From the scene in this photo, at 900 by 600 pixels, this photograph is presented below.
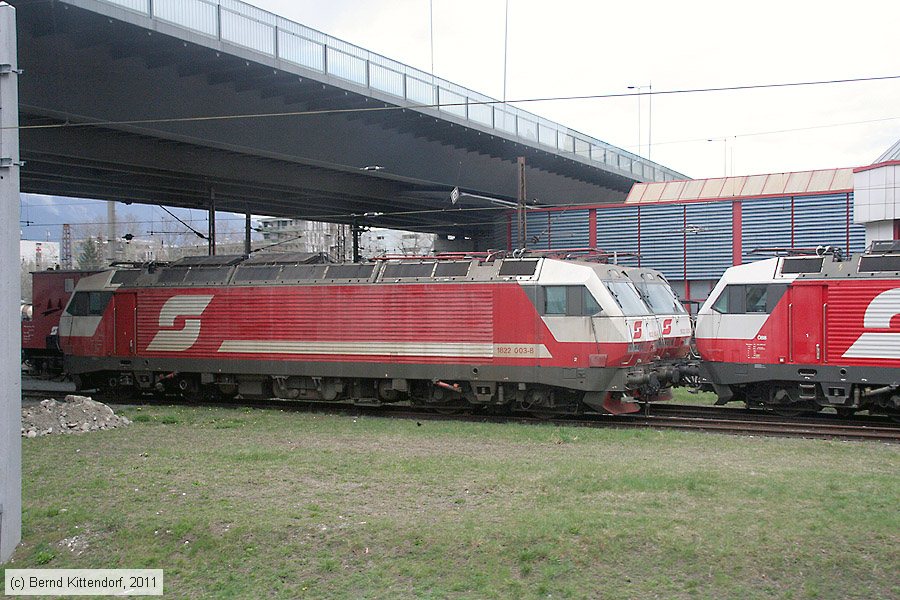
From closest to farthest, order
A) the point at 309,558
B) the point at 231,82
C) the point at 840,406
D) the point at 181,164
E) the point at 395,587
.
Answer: the point at 395,587 → the point at 309,558 → the point at 840,406 → the point at 231,82 → the point at 181,164

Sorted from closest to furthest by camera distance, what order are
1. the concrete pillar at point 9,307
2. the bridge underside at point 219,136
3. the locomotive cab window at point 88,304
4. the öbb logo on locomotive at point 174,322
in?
the concrete pillar at point 9,307 < the bridge underside at point 219,136 < the öbb logo on locomotive at point 174,322 < the locomotive cab window at point 88,304

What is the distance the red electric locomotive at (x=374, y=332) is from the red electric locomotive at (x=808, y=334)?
1.63m

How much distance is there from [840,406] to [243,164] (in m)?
22.4

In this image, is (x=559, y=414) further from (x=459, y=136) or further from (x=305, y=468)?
(x=459, y=136)

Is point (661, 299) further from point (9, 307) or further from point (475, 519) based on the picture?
point (9, 307)

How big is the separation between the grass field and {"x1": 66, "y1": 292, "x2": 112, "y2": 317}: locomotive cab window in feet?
33.1

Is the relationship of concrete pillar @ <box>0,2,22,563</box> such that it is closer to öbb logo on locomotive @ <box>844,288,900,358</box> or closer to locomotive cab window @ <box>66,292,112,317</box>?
locomotive cab window @ <box>66,292,112,317</box>

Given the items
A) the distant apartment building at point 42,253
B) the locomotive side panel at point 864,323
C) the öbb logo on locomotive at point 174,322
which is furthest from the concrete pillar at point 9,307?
the distant apartment building at point 42,253

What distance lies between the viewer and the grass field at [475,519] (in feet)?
27.4

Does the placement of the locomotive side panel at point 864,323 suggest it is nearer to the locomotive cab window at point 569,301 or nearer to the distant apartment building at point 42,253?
the locomotive cab window at point 569,301

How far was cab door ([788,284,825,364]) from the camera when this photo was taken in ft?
58.2

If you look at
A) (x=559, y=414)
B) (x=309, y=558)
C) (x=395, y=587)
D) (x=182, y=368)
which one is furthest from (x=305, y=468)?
(x=182, y=368)

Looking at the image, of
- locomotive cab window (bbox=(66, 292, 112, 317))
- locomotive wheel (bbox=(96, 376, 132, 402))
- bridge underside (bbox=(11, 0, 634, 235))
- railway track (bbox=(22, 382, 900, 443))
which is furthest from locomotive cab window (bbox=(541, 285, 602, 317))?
locomotive wheel (bbox=(96, 376, 132, 402))

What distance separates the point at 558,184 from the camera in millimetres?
47156
